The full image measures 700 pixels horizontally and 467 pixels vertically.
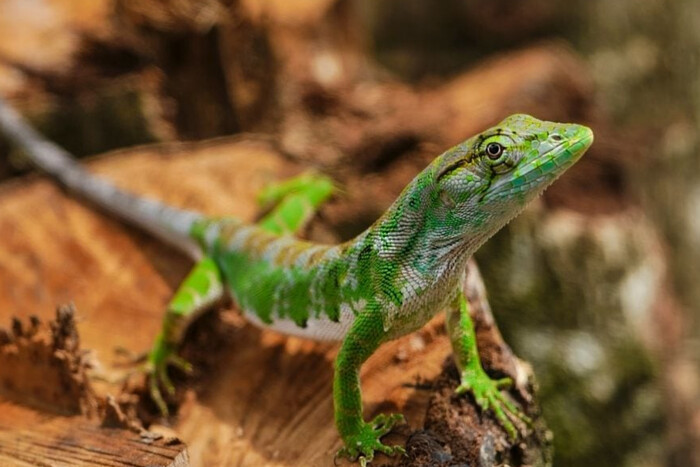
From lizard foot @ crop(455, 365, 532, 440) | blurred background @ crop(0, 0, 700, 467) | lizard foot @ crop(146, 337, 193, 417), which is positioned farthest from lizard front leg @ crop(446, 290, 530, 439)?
blurred background @ crop(0, 0, 700, 467)

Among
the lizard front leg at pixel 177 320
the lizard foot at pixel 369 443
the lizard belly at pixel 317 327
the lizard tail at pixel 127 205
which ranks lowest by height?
the lizard foot at pixel 369 443

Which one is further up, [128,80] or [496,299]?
[128,80]

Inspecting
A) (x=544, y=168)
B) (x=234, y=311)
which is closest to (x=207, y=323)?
(x=234, y=311)

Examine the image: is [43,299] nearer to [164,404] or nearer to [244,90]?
[164,404]

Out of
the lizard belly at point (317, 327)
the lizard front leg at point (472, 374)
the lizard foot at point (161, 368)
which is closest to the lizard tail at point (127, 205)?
the lizard foot at point (161, 368)

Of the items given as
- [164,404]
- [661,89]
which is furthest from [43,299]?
[661,89]

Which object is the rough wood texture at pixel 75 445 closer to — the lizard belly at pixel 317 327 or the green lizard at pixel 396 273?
the green lizard at pixel 396 273

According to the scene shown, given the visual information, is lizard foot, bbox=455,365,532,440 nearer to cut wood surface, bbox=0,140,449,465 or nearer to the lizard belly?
cut wood surface, bbox=0,140,449,465
